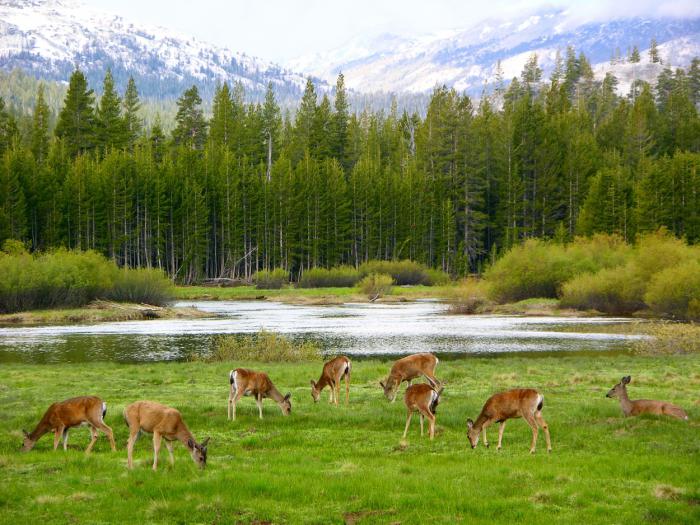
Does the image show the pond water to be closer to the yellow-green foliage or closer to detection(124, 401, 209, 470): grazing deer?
the yellow-green foliage

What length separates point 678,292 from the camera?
51.2m

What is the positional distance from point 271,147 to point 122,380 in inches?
4287

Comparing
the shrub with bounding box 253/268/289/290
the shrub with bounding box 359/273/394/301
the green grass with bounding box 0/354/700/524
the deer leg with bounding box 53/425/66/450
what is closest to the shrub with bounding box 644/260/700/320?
the green grass with bounding box 0/354/700/524

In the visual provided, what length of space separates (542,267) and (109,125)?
72.3 metres

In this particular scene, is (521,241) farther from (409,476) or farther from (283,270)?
(409,476)

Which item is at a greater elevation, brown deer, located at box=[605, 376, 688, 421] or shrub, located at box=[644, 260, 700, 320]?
shrub, located at box=[644, 260, 700, 320]

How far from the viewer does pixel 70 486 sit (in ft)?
38.9

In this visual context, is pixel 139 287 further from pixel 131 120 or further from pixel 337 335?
pixel 131 120

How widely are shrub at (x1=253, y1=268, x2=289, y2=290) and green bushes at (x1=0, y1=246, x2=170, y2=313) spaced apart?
27874 millimetres

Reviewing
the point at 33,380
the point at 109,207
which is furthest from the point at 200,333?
the point at 109,207

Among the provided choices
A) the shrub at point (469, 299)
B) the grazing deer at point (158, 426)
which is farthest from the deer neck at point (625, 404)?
the shrub at point (469, 299)

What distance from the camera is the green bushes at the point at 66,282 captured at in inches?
Answer: 2424

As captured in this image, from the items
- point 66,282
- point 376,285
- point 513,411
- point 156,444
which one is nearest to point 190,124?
point 376,285

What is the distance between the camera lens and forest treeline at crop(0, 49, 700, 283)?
304ft
